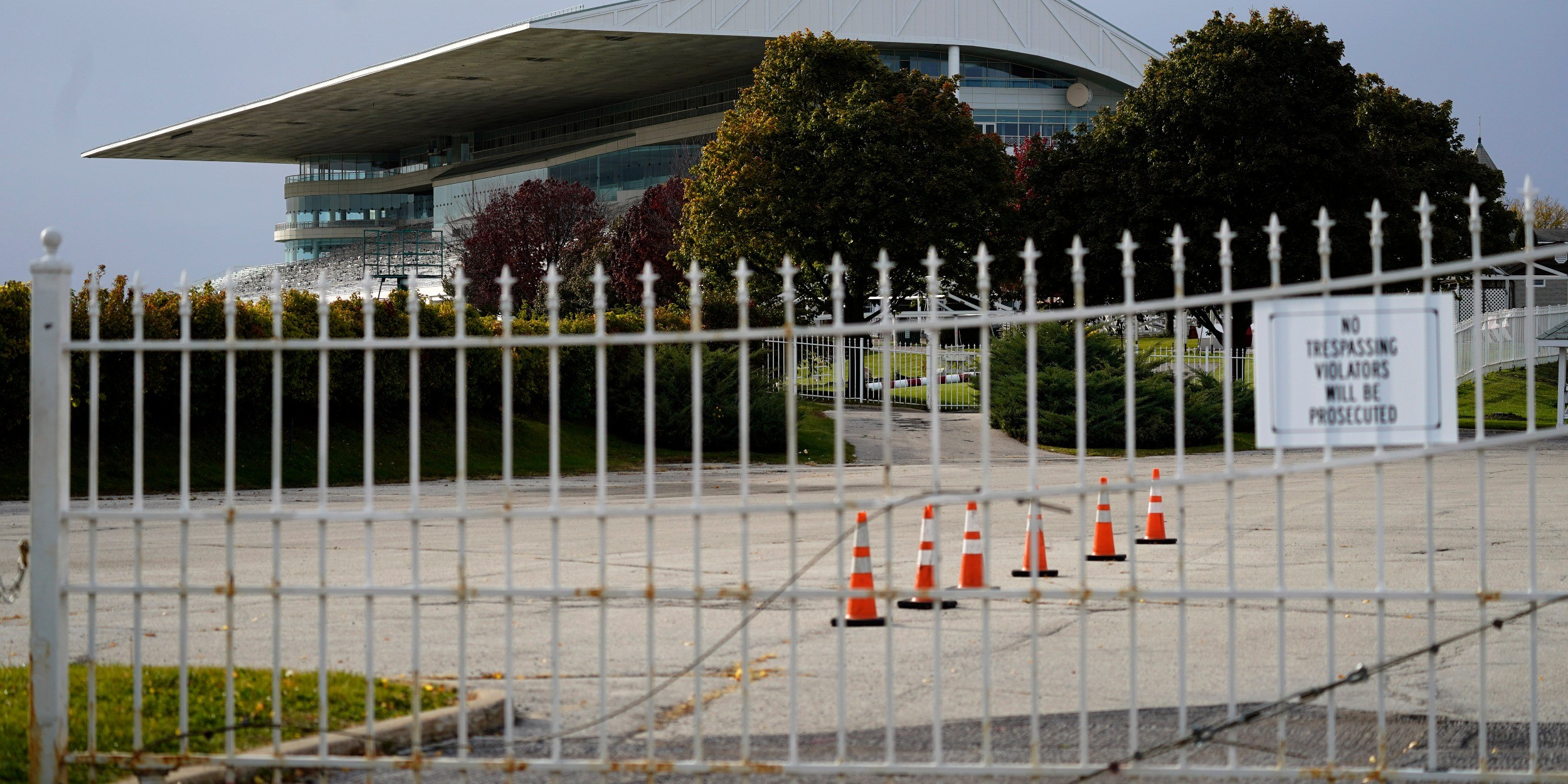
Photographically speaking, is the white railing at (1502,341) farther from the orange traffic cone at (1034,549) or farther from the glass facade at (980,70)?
the glass facade at (980,70)

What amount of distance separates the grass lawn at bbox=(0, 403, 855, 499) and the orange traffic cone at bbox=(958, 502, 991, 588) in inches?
475

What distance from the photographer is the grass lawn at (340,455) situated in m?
18.5

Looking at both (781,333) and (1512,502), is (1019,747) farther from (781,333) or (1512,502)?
(1512,502)

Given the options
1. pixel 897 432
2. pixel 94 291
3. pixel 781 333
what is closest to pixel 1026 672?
pixel 781 333

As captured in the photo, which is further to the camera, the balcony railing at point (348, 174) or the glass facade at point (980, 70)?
the balcony railing at point (348, 174)

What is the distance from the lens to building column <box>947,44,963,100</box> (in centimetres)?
6056

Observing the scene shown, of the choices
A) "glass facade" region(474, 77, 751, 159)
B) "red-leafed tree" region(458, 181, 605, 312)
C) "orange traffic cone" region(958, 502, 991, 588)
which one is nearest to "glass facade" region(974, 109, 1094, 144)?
"glass facade" region(474, 77, 751, 159)

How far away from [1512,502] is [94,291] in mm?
15034

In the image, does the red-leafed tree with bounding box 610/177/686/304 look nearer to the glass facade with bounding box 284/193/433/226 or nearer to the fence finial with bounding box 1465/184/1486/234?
the glass facade with bounding box 284/193/433/226

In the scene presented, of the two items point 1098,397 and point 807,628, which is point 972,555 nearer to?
point 807,628

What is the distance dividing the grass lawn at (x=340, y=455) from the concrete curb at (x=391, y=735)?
1345 cm

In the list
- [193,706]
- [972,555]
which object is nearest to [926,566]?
[972,555]

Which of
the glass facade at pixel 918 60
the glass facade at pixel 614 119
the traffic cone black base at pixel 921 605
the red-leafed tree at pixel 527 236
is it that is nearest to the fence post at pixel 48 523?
the traffic cone black base at pixel 921 605

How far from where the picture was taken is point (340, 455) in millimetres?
21016
